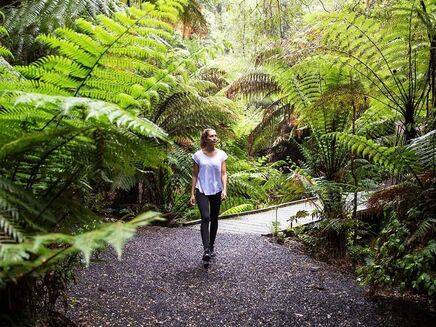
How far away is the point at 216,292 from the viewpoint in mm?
2852

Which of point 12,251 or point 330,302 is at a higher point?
point 12,251

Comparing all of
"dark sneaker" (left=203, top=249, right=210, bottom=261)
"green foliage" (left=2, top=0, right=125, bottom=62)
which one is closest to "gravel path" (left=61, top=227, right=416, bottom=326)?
"dark sneaker" (left=203, top=249, right=210, bottom=261)

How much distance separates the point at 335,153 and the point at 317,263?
48.3 inches

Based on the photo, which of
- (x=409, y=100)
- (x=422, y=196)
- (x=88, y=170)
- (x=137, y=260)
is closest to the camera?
(x=88, y=170)

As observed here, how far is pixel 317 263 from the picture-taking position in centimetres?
381

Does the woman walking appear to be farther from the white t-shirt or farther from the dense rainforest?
the dense rainforest

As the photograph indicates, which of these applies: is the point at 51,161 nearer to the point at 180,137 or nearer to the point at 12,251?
the point at 12,251

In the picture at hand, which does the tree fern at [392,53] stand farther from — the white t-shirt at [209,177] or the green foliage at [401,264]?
the white t-shirt at [209,177]

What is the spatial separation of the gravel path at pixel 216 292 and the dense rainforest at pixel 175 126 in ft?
0.85

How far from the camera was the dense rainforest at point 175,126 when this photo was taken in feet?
4.11

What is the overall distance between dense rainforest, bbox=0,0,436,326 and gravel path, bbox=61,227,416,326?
0.26 metres

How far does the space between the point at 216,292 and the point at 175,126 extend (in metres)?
2.87

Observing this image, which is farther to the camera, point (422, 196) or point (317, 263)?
point (317, 263)

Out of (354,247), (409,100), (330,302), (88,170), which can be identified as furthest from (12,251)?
(354,247)
